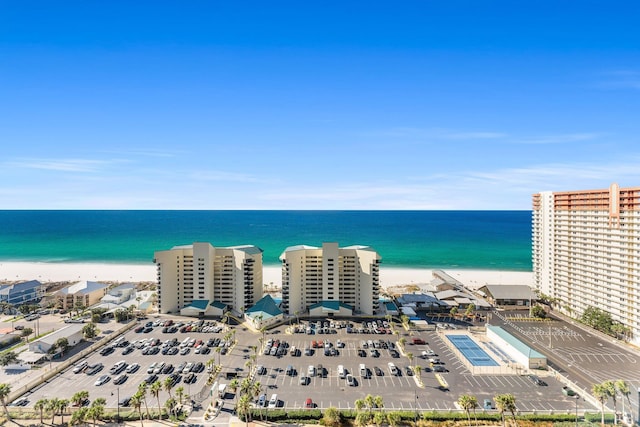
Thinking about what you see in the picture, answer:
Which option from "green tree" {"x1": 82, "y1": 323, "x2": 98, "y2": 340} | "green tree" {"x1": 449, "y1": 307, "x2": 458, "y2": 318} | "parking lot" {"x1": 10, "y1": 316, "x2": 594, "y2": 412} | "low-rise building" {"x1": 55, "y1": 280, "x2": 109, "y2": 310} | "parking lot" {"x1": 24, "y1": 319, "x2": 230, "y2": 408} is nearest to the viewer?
"parking lot" {"x1": 10, "y1": 316, "x2": 594, "y2": 412}

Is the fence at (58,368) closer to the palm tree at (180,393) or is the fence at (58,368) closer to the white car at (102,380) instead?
the white car at (102,380)

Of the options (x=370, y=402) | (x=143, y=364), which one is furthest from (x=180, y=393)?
(x=370, y=402)

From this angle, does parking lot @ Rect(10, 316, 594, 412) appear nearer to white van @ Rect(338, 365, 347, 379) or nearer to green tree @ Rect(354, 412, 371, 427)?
white van @ Rect(338, 365, 347, 379)

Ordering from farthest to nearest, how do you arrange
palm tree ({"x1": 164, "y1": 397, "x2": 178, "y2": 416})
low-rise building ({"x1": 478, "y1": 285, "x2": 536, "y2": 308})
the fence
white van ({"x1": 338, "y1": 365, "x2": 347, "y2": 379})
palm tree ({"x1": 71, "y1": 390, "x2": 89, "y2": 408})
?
low-rise building ({"x1": 478, "y1": 285, "x2": 536, "y2": 308}) → white van ({"x1": 338, "y1": 365, "x2": 347, "y2": 379}) → the fence → palm tree ({"x1": 71, "y1": 390, "x2": 89, "y2": 408}) → palm tree ({"x1": 164, "y1": 397, "x2": 178, "y2": 416})

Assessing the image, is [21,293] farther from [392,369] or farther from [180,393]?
[392,369]

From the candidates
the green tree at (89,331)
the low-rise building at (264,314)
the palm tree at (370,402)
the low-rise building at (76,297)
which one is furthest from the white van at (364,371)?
the low-rise building at (76,297)

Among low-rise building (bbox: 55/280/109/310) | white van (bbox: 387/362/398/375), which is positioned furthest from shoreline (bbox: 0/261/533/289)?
white van (bbox: 387/362/398/375)

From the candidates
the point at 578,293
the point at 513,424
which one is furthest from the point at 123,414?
the point at 578,293
